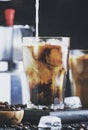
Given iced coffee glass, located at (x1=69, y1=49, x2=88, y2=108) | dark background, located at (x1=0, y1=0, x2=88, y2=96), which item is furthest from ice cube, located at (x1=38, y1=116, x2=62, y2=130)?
dark background, located at (x1=0, y1=0, x2=88, y2=96)

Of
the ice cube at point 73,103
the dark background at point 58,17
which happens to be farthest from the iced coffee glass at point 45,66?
the dark background at point 58,17

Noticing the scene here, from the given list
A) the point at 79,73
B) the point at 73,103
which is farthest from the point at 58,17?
the point at 73,103

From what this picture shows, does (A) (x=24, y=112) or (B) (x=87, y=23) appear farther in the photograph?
(B) (x=87, y=23)

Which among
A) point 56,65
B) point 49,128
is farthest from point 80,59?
point 49,128

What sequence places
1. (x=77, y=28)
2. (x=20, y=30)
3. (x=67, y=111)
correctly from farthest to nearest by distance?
1. (x=77, y=28)
2. (x=20, y=30)
3. (x=67, y=111)

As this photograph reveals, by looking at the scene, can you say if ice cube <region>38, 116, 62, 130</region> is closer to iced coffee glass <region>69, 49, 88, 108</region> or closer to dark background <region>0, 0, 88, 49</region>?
iced coffee glass <region>69, 49, 88, 108</region>

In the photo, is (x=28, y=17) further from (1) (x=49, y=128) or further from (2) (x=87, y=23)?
(1) (x=49, y=128)
